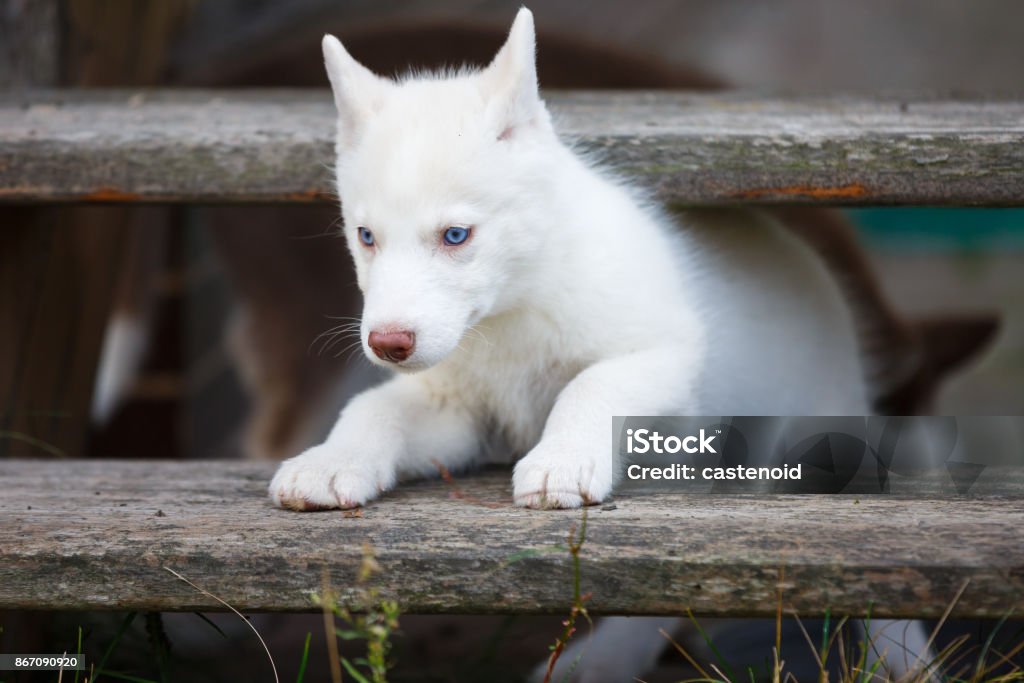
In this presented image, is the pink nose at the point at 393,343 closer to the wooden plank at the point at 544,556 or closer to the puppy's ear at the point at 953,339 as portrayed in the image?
the wooden plank at the point at 544,556

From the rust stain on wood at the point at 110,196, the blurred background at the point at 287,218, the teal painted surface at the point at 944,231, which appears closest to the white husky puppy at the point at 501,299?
the rust stain on wood at the point at 110,196

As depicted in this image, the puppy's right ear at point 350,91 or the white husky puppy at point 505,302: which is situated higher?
the puppy's right ear at point 350,91

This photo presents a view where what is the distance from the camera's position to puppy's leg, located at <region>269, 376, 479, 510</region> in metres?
1.76

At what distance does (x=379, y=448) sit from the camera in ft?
6.27

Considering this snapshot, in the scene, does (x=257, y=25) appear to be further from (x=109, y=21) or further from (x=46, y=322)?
(x=46, y=322)

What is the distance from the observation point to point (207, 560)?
1.56 metres

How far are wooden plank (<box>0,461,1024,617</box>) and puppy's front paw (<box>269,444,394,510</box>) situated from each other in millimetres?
37

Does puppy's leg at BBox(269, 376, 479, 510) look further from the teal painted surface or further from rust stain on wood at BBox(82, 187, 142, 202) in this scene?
the teal painted surface

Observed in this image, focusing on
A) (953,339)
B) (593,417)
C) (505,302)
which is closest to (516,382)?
(505,302)

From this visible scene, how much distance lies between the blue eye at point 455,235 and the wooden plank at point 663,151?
0.44 metres

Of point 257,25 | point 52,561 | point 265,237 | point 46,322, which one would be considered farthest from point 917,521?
point 257,25

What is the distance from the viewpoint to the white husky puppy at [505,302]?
5.89ft

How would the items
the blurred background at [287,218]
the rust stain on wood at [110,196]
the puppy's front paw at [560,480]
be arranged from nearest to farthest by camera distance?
the puppy's front paw at [560,480], the rust stain on wood at [110,196], the blurred background at [287,218]

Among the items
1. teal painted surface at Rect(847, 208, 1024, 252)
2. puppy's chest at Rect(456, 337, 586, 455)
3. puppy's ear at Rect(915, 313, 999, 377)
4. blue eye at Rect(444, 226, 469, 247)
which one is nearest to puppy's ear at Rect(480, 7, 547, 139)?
blue eye at Rect(444, 226, 469, 247)
